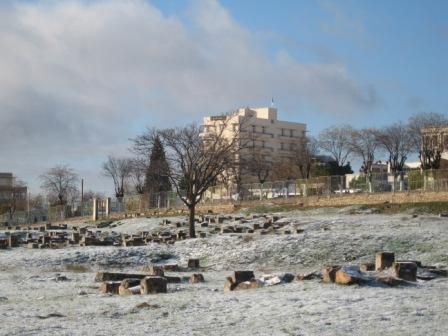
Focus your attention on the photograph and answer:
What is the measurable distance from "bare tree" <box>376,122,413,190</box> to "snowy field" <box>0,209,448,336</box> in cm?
6267

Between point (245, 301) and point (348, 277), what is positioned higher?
point (348, 277)

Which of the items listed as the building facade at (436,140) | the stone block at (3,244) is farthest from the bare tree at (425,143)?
the stone block at (3,244)

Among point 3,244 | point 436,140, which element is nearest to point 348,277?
point 3,244

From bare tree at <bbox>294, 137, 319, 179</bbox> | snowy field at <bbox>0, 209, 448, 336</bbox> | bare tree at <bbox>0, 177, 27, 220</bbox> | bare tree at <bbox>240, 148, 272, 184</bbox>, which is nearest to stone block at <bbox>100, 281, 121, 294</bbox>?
snowy field at <bbox>0, 209, 448, 336</bbox>

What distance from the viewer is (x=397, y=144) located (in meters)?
86.0

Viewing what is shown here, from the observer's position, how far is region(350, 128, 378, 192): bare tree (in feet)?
300

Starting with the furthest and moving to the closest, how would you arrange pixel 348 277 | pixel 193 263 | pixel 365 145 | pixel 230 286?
pixel 365 145 < pixel 193 263 < pixel 230 286 < pixel 348 277

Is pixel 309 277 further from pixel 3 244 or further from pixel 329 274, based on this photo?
pixel 3 244

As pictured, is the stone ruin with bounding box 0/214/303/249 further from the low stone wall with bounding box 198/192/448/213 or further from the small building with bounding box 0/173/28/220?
the small building with bounding box 0/173/28/220

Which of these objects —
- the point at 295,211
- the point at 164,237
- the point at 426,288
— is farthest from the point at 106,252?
the point at 295,211

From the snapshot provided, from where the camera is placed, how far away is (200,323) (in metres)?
11.2

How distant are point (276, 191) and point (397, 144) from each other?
27245 mm

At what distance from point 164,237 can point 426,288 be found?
20.2 meters

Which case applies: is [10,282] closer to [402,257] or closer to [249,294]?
[249,294]
